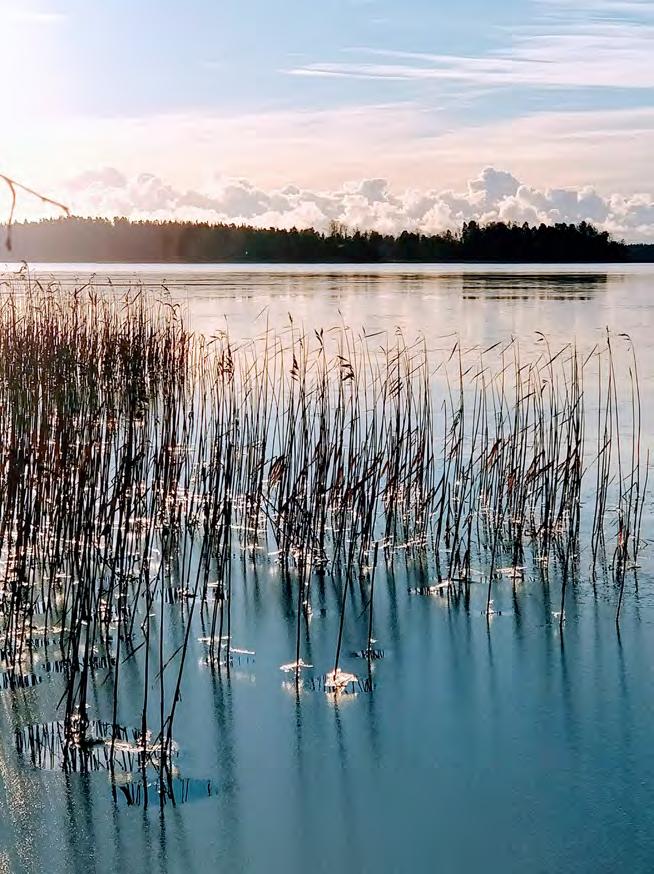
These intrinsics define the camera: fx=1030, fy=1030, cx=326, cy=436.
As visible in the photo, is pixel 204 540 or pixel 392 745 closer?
pixel 392 745

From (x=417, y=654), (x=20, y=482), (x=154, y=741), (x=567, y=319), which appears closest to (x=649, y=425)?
(x=417, y=654)

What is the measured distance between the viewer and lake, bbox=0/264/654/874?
266 centimetres

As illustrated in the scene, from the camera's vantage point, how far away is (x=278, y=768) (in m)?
3.05

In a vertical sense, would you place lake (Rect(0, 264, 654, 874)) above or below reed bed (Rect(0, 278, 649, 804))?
below

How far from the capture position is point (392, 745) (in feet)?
10.5

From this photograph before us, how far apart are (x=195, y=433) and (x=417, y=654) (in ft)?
13.7

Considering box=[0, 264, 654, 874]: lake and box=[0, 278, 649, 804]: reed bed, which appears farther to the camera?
box=[0, 278, 649, 804]: reed bed

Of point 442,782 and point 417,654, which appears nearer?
point 442,782

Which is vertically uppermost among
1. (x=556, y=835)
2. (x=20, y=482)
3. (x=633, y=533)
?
(x=20, y=482)

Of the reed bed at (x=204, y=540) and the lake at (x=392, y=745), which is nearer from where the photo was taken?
the lake at (x=392, y=745)

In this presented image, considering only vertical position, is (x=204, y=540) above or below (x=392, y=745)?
above

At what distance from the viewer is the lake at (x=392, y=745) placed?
8.72 ft

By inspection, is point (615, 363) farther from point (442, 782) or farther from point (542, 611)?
point (442, 782)

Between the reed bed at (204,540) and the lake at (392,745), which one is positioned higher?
the reed bed at (204,540)
